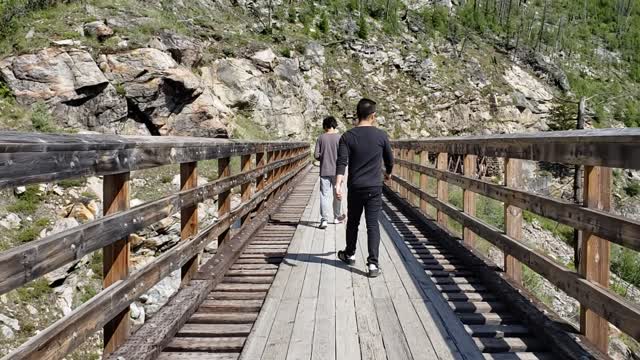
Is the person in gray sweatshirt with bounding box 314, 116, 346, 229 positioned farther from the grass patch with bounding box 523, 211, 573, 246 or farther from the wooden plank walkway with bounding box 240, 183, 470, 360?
the grass patch with bounding box 523, 211, 573, 246

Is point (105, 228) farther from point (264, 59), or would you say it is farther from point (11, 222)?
point (264, 59)

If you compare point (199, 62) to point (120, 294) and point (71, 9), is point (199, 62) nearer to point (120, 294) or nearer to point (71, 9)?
point (71, 9)

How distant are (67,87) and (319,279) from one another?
52.4 feet

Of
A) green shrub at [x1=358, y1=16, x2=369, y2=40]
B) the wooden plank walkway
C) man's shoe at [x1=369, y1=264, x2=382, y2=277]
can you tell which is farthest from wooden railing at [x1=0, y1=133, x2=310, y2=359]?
green shrub at [x1=358, y1=16, x2=369, y2=40]

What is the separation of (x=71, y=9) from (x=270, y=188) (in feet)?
58.8

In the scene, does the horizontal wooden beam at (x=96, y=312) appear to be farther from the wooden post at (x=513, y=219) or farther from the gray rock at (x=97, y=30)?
the gray rock at (x=97, y=30)

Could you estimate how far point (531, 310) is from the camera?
375cm

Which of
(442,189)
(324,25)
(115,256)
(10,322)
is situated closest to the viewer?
(115,256)

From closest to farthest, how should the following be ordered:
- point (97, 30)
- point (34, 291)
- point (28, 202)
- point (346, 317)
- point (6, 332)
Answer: point (346, 317), point (6, 332), point (34, 291), point (28, 202), point (97, 30)

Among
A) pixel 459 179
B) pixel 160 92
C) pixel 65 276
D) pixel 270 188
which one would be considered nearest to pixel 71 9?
pixel 160 92

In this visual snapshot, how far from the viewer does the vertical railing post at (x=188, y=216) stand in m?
4.28

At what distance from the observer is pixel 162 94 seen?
19750mm

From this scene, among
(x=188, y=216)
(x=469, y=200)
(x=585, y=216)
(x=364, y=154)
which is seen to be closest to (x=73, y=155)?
(x=188, y=216)

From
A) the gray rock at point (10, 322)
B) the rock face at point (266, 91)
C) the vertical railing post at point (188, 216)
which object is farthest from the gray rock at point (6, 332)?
the rock face at point (266, 91)
